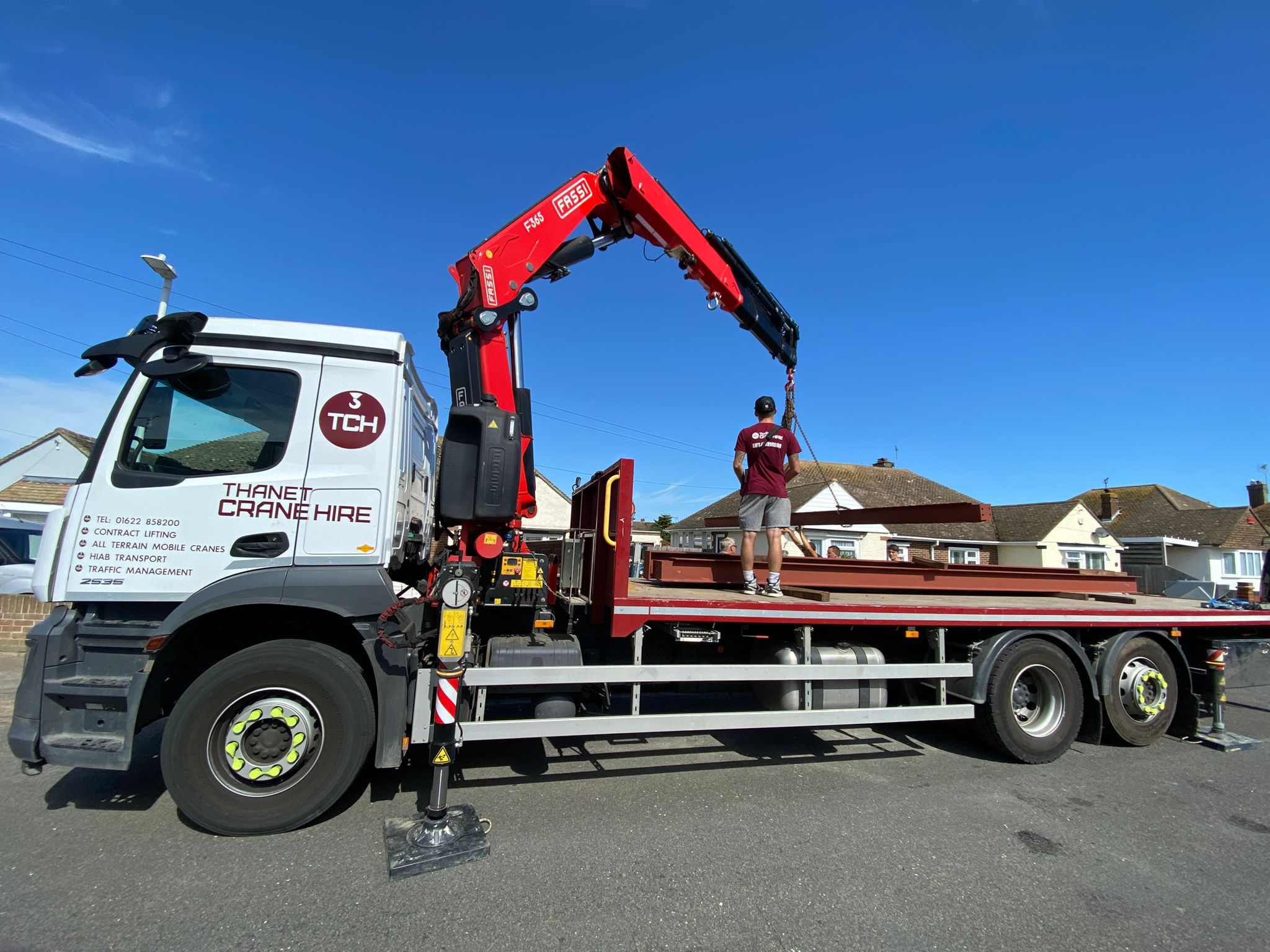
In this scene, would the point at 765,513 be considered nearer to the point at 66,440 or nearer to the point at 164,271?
the point at 164,271

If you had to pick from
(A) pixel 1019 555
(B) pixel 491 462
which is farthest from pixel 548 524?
(B) pixel 491 462

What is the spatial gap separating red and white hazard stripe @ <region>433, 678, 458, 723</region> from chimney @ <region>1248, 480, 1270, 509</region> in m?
56.9

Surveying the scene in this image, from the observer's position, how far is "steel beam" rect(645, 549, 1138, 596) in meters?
5.93

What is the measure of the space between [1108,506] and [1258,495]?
37.0ft

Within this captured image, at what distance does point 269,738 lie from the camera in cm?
358

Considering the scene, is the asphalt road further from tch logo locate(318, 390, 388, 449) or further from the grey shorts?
tch logo locate(318, 390, 388, 449)

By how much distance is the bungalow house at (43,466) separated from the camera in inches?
807

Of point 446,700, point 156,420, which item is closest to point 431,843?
point 446,700

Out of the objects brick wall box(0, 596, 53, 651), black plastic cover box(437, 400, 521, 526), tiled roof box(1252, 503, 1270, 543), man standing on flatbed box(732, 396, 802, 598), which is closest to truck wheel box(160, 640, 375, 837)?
black plastic cover box(437, 400, 521, 526)

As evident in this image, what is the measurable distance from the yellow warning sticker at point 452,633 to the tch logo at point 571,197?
3583mm

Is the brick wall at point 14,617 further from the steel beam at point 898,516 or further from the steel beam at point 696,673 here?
the steel beam at point 898,516

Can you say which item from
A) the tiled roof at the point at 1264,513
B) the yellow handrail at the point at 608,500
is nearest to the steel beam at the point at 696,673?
the yellow handrail at the point at 608,500

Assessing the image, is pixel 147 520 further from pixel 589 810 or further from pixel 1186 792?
pixel 1186 792

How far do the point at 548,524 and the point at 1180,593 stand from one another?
2623cm
